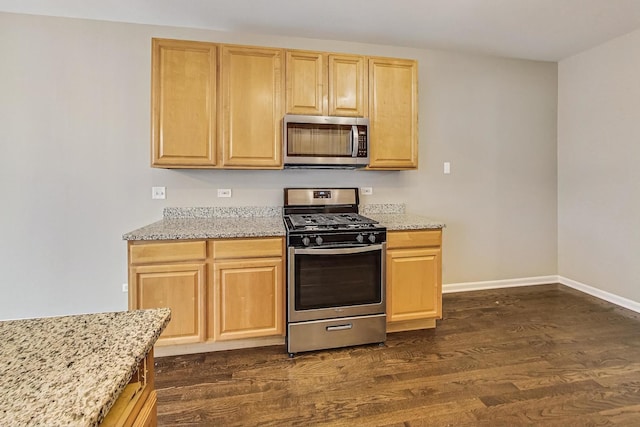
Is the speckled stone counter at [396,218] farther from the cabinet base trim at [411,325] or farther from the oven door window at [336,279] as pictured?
the cabinet base trim at [411,325]

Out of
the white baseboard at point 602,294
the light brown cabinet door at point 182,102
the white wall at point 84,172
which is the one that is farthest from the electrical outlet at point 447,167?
the light brown cabinet door at point 182,102

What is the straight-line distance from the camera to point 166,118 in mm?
2553

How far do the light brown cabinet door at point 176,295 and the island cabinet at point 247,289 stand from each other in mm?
97

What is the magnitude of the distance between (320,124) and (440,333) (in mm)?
2039

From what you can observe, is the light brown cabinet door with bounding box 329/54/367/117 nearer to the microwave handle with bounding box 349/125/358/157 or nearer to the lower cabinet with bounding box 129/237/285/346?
the microwave handle with bounding box 349/125/358/157

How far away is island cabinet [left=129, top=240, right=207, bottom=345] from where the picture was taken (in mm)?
2252

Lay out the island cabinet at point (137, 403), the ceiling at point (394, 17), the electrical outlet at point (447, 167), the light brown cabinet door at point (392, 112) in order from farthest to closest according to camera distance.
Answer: the electrical outlet at point (447, 167) < the light brown cabinet door at point (392, 112) < the ceiling at point (394, 17) < the island cabinet at point (137, 403)

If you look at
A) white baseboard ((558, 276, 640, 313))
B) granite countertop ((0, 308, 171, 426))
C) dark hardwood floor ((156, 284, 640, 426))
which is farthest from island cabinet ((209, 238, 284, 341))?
white baseboard ((558, 276, 640, 313))

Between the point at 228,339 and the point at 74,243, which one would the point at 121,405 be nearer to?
the point at 228,339

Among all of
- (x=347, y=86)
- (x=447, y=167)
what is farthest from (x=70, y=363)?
(x=447, y=167)

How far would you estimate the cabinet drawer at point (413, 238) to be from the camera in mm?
2648

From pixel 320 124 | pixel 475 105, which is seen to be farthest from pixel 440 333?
pixel 475 105

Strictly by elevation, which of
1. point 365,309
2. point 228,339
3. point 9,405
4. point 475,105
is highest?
point 475,105

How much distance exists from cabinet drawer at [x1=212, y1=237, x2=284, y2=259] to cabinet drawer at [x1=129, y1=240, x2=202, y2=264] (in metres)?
0.11
